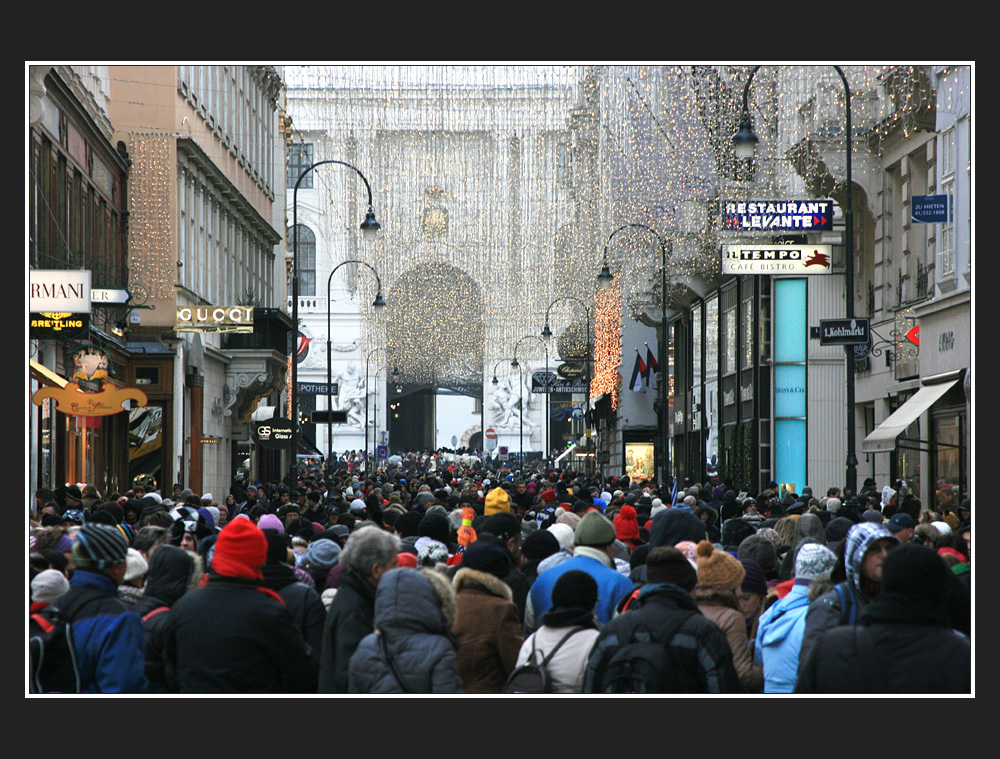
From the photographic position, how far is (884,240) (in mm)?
32781

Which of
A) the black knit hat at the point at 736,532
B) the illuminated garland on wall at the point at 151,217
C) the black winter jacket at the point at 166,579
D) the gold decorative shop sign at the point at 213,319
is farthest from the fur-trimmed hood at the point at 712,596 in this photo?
the illuminated garland on wall at the point at 151,217

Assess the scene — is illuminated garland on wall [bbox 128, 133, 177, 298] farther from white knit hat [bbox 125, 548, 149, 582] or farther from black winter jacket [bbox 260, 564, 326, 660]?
black winter jacket [bbox 260, 564, 326, 660]

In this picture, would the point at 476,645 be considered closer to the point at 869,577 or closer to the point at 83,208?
the point at 869,577

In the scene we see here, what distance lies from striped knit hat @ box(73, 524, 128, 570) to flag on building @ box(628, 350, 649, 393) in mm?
46967

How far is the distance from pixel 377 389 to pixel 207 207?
218 feet

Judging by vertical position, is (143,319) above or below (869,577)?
above

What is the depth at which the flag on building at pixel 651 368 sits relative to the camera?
2126 inches

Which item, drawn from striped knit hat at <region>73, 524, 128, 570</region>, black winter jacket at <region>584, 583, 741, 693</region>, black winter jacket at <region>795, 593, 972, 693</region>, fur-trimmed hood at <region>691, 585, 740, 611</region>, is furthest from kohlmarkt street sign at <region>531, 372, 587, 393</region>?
black winter jacket at <region>795, 593, 972, 693</region>

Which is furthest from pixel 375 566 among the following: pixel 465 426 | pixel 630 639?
pixel 465 426

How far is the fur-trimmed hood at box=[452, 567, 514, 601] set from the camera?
730cm

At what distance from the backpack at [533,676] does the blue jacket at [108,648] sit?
170cm

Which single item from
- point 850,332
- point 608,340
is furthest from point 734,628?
point 608,340

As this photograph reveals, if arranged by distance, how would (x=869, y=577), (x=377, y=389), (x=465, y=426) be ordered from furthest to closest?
1. (x=465, y=426)
2. (x=377, y=389)
3. (x=869, y=577)

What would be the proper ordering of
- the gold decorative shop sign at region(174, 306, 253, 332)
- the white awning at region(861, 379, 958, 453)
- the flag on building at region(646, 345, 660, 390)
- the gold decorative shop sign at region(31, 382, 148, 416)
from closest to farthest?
the gold decorative shop sign at region(31, 382, 148, 416)
the white awning at region(861, 379, 958, 453)
the gold decorative shop sign at region(174, 306, 253, 332)
the flag on building at region(646, 345, 660, 390)
